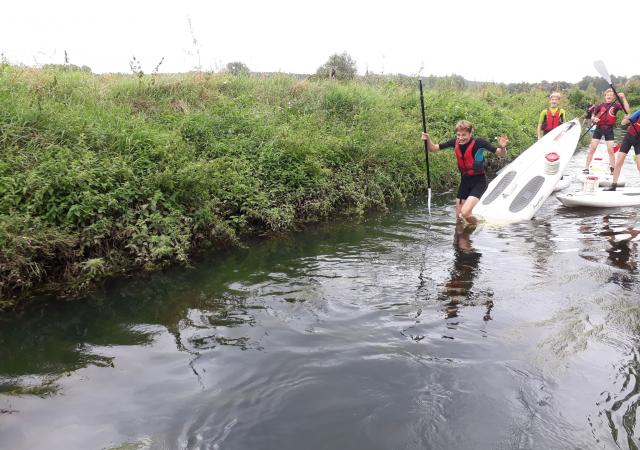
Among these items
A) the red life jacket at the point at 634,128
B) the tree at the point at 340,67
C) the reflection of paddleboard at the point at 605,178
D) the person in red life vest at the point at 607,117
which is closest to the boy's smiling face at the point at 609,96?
the person in red life vest at the point at 607,117

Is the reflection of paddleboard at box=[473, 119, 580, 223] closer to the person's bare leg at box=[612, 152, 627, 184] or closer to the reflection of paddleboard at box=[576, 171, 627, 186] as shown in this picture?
the person's bare leg at box=[612, 152, 627, 184]

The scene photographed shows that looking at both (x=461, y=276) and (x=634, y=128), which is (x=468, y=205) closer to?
(x=461, y=276)

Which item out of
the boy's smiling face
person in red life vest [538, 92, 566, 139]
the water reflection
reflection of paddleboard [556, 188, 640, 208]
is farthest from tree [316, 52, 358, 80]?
the water reflection

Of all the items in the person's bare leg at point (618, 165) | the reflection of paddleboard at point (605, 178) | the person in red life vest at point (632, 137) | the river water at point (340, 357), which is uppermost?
the person in red life vest at point (632, 137)

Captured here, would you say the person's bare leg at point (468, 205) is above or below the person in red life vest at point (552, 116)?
below

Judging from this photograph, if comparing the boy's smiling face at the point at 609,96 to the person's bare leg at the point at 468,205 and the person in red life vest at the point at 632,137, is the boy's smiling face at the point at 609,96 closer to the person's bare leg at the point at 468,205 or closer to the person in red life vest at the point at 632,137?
the person in red life vest at the point at 632,137

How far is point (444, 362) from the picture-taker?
11.9ft

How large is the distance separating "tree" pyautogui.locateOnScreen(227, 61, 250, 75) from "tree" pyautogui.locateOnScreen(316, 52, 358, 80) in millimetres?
2146

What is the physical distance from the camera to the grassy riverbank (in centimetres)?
497

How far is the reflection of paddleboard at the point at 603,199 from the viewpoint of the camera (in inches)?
329

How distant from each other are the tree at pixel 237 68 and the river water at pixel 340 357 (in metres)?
7.55

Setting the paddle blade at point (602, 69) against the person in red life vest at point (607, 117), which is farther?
the person in red life vest at point (607, 117)

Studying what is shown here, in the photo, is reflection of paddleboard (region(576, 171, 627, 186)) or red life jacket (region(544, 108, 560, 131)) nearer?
reflection of paddleboard (region(576, 171, 627, 186))

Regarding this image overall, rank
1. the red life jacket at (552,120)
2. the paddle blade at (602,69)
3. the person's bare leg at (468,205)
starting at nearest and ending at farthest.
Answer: the person's bare leg at (468,205) < the paddle blade at (602,69) < the red life jacket at (552,120)
